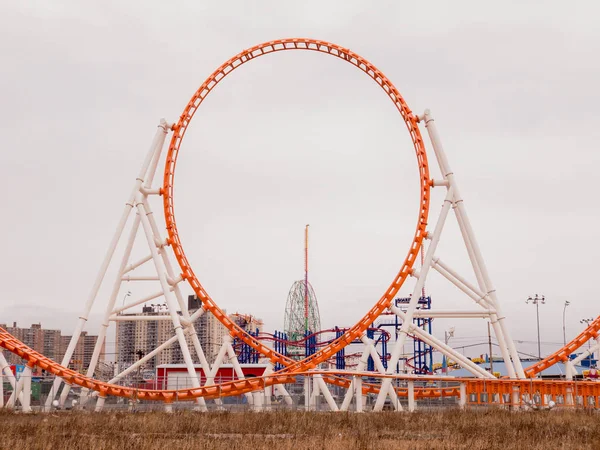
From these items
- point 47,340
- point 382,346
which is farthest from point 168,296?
point 47,340

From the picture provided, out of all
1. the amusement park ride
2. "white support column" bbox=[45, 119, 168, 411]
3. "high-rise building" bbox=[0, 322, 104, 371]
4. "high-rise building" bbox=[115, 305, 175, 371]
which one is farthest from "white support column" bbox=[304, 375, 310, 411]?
"high-rise building" bbox=[0, 322, 104, 371]

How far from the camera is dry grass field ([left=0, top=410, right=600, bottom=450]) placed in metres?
14.5

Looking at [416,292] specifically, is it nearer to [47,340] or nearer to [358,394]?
[358,394]

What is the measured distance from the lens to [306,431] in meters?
17.6

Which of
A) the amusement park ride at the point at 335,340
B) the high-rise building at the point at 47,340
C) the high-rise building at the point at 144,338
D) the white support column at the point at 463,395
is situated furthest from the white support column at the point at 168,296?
the high-rise building at the point at 47,340

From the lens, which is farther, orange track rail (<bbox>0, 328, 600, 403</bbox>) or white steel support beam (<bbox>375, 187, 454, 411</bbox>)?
orange track rail (<bbox>0, 328, 600, 403</bbox>)

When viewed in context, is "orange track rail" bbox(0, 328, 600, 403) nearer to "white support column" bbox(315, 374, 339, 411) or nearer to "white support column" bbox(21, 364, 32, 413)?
"white support column" bbox(315, 374, 339, 411)

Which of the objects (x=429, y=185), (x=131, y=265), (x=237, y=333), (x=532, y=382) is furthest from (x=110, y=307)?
(x=532, y=382)

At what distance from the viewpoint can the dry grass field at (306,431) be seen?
1452cm

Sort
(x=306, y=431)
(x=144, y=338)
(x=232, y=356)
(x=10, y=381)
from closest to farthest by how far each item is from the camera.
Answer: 1. (x=306, y=431)
2. (x=10, y=381)
3. (x=232, y=356)
4. (x=144, y=338)

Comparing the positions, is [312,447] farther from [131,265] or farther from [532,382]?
[131,265]

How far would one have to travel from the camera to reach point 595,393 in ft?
85.9

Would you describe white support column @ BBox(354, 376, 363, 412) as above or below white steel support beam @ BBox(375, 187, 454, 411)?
below

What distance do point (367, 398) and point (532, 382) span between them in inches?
250
